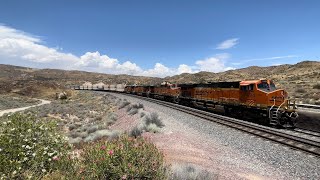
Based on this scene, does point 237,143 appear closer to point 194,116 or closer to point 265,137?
point 265,137

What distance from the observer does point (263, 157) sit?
492 inches

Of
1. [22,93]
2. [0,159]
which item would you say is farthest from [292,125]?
[22,93]

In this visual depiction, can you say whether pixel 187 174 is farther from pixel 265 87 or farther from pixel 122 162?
pixel 265 87

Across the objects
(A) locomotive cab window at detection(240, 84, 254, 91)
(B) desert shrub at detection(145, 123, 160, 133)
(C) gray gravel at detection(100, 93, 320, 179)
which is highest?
(A) locomotive cab window at detection(240, 84, 254, 91)

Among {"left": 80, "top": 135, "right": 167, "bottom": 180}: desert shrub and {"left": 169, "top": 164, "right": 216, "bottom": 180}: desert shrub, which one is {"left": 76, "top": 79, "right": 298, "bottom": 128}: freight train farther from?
{"left": 80, "top": 135, "right": 167, "bottom": 180}: desert shrub

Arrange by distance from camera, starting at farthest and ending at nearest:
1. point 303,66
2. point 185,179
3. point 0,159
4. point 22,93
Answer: point 303,66 → point 22,93 → point 185,179 → point 0,159

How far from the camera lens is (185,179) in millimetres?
7484

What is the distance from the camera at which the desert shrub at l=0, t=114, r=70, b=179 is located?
21.8 feet

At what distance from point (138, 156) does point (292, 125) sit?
15646 millimetres

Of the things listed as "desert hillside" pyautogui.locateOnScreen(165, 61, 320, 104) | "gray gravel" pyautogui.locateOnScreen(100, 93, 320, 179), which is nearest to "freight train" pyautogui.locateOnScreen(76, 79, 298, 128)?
"gray gravel" pyautogui.locateOnScreen(100, 93, 320, 179)

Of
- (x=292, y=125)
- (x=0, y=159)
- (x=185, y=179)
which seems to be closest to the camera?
(x=0, y=159)

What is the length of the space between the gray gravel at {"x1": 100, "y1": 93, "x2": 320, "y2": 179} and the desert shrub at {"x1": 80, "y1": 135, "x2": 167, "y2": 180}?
4712 mm

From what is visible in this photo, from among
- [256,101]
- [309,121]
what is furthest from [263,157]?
[309,121]

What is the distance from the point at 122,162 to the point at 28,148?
2.33m
